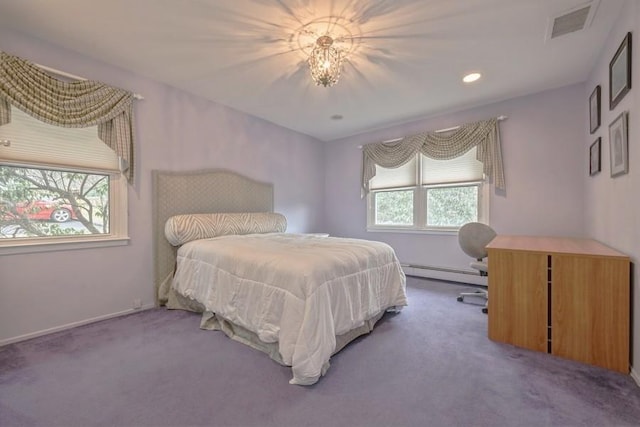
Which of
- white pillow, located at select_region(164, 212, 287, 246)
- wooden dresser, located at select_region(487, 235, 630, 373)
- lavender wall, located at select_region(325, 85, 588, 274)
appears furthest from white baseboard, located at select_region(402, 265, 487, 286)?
white pillow, located at select_region(164, 212, 287, 246)

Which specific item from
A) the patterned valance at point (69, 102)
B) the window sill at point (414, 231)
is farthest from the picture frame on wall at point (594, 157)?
the patterned valance at point (69, 102)

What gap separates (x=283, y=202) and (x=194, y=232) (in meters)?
1.81

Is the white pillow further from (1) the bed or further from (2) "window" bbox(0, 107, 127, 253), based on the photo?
(2) "window" bbox(0, 107, 127, 253)

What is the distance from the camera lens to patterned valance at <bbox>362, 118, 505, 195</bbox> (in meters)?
3.59

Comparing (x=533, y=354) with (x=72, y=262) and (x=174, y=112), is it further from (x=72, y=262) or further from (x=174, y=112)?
(x=174, y=112)

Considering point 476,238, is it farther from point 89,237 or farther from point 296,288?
point 89,237

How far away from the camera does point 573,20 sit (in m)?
2.08

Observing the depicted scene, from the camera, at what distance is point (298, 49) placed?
2.43 meters

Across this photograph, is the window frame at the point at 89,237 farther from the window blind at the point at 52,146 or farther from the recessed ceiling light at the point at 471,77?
the recessed ceiling light at the point at 471,77

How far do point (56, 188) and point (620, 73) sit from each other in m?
4.63

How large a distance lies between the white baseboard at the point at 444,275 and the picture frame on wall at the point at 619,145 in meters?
2.04

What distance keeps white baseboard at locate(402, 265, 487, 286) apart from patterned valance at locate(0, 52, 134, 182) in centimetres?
395

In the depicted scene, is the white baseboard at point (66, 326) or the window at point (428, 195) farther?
the window at point (428, 195)

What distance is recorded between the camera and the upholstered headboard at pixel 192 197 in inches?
120
